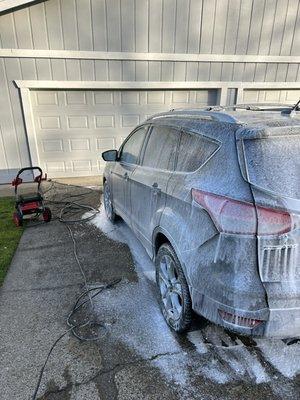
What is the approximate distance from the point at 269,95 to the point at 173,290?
7811 mm

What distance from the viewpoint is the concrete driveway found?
6.72 ft

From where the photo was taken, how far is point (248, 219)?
1.64 meters

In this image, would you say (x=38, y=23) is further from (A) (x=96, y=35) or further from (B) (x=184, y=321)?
(B) (x=184, y=321)

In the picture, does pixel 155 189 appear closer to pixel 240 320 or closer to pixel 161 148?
pixel 161 148

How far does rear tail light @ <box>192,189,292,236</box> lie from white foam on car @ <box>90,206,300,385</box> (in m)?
1.21

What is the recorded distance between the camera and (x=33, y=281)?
3400 millimetres

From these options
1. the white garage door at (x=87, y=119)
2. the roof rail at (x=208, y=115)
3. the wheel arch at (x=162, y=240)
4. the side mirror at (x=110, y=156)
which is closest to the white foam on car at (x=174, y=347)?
the wheel arch at (x=162, y=240)

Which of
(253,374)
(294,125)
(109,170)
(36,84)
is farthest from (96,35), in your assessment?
(253,374)

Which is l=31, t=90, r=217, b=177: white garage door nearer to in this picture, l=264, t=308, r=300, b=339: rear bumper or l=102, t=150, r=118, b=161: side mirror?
l=102, t=150, r=118, b=161: side mirror

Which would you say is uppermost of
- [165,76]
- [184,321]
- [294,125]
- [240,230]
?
[165,76]

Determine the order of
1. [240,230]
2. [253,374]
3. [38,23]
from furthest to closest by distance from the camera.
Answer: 1. [38,23]
2. [253,374]
3. [240,230]

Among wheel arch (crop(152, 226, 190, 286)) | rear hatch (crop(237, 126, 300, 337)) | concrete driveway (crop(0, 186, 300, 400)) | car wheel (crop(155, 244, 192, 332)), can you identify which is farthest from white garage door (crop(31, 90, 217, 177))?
rear hatch (crop(237, 126, 300, 337))

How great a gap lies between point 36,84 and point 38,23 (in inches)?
51.6

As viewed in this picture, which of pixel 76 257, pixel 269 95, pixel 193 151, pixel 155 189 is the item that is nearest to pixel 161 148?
pixel 155 189
